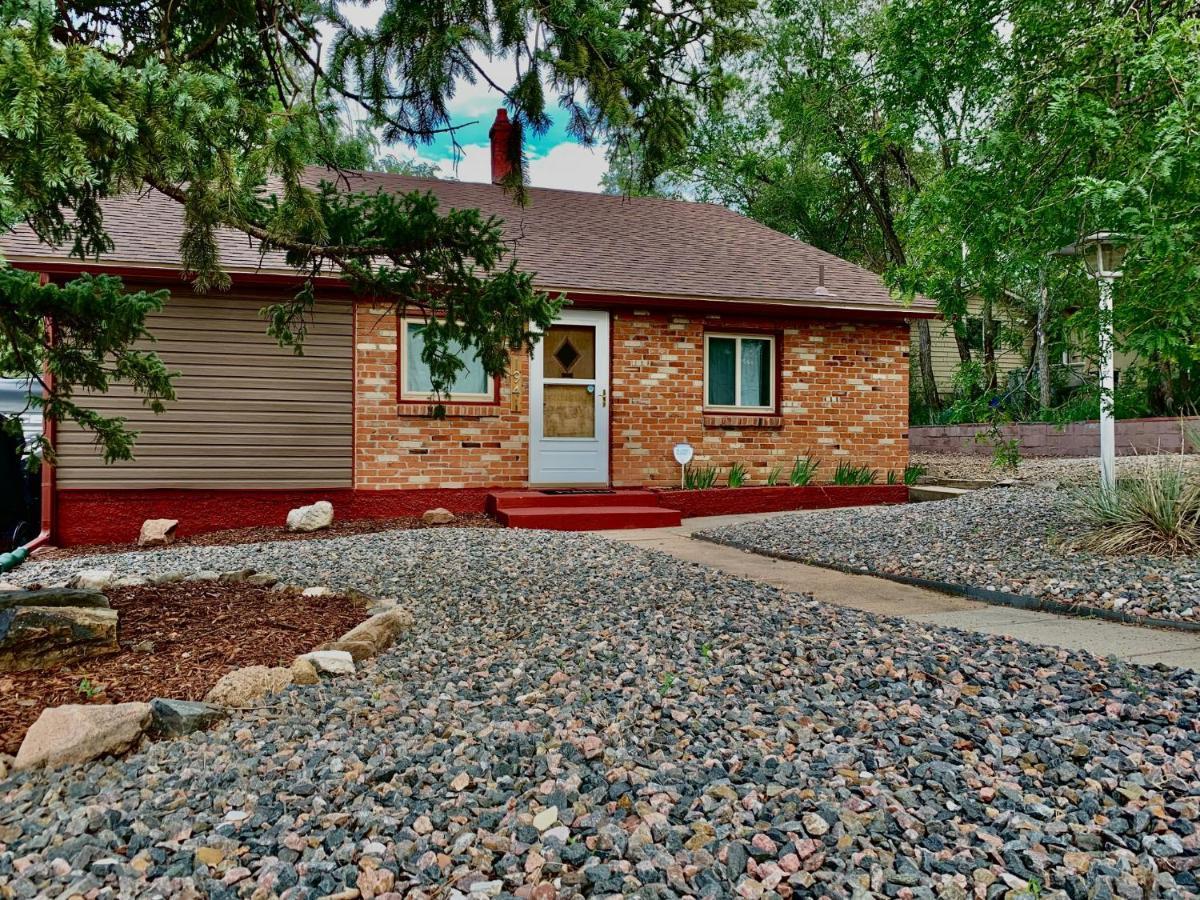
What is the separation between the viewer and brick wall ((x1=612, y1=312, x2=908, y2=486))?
9609mm

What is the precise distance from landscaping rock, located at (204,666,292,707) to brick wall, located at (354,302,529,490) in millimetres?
5909

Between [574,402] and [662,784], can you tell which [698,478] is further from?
[662,784]

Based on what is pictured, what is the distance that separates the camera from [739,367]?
10.2 meters

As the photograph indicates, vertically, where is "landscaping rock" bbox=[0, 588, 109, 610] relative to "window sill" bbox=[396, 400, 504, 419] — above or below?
below

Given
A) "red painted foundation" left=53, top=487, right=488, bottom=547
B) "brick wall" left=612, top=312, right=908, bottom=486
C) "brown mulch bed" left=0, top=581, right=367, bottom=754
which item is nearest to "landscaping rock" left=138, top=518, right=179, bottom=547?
"red painted foundation" left=53, top=487, right=488, bottom=547

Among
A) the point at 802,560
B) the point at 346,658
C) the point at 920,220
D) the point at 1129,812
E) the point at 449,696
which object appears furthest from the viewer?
the point at 802,560

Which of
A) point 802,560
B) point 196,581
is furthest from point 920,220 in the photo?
point 196,581

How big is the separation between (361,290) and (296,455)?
15.9 feet

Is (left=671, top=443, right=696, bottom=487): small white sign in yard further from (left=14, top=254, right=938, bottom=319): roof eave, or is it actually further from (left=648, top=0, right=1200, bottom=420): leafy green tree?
(left=648, top=0, right=1200, bottom=420): leafy green tree

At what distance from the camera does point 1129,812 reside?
6.55 feet

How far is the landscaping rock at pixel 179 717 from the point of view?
2.57 metres

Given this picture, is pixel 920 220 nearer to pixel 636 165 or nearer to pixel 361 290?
pixel 636 165

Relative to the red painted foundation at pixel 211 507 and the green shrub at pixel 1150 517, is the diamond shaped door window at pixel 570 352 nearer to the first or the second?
the red painted foundation at pixel 211 507

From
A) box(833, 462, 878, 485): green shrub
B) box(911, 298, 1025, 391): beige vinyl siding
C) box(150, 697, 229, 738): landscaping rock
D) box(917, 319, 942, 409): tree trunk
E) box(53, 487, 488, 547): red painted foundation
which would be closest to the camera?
box(150, 697, 229, 738): landscaping rock
